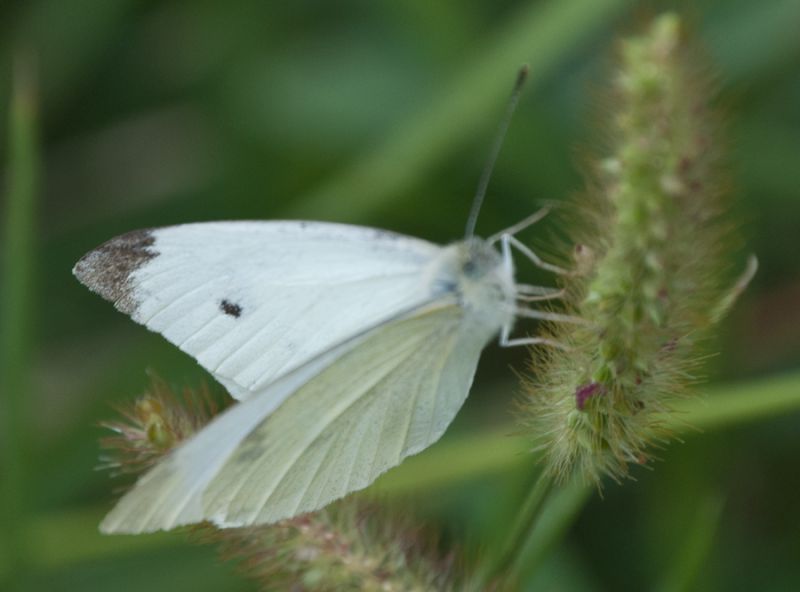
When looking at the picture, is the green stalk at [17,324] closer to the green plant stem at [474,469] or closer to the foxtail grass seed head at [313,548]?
the green plant stem at [474,469]

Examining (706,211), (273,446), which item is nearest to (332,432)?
(273,446)

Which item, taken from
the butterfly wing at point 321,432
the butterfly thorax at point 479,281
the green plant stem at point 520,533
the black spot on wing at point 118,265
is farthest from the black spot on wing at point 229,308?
the green plant stem at point 520,533

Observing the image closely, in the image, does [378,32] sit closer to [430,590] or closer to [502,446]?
[502,446]

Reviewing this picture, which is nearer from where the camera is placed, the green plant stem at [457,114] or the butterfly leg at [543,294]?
the butterfly leg at [543,294]

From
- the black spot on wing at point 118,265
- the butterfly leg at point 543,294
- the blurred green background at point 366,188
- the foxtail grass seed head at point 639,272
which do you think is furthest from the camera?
the blurred green background at point 366,188

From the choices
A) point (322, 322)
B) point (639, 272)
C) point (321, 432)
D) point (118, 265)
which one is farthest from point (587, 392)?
point (118, 265)

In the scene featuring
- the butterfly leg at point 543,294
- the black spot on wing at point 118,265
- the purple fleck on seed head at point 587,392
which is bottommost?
the purple fleck on seed head at point 587,392

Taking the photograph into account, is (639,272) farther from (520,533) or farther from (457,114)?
(457,114)
